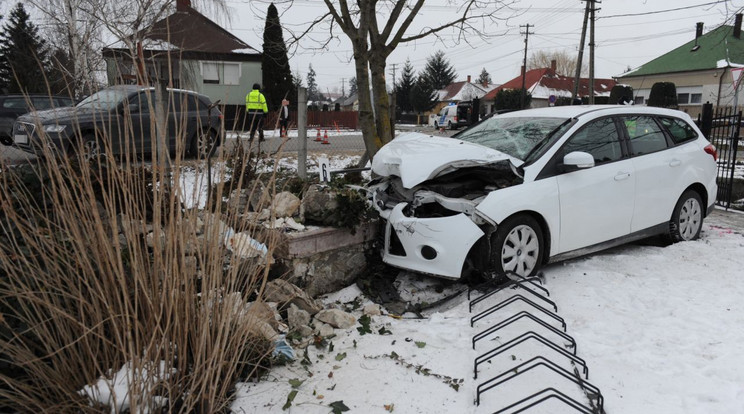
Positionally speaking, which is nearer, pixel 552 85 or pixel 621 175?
pixel 621 175

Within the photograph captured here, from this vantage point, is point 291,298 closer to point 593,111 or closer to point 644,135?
point 593,111

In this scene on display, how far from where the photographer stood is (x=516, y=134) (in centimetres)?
543

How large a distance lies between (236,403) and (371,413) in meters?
0.78

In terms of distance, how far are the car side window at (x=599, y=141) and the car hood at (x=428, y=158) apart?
27.2 inches

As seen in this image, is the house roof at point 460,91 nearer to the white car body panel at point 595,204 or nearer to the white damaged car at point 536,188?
the white damaged car at point 536,188

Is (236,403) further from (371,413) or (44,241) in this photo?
(44,241)

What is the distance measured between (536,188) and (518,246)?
1.82 feet

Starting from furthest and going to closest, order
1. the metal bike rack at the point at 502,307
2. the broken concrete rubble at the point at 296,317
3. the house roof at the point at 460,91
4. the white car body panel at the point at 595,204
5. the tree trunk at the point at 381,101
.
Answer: the house roof at the point at 460,91, the tree trunk at the point at 381,101, the white car body panel at the point at 595,204, the broken concrete rubble at the point at 296,317, the metal bike rack at the point at 502,307

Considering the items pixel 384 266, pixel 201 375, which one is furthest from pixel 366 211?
pixel 201 375

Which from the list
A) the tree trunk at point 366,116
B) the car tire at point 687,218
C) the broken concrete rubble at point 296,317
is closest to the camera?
the broken concrete rubble at point 296,317

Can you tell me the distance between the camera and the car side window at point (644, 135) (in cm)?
547

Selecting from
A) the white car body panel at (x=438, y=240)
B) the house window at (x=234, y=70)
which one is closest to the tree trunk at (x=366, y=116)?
the white car body panel at (x=438, y=240)

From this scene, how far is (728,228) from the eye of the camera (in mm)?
6816

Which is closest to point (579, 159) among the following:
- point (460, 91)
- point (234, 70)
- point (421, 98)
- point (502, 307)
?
point (502, 307)
